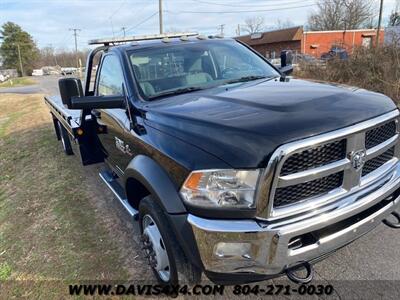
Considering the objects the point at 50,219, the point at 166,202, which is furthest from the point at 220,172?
the point at 50,219

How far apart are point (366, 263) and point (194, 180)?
180cm

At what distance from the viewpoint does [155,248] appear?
8.85 feet

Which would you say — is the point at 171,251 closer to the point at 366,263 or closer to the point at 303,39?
the point at 366,263

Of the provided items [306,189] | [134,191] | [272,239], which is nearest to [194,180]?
[272,239]

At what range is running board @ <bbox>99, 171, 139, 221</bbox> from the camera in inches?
122

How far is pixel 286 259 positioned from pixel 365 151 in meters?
0.87

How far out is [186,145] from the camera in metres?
2.25

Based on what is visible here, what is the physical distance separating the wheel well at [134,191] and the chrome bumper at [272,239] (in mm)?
1014

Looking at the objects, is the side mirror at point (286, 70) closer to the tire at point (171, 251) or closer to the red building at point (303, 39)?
the tire at point (171, 251)

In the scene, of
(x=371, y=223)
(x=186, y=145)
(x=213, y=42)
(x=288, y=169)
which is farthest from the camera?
(x=213, y=42)

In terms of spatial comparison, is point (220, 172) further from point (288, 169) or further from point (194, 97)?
point (194, 97)

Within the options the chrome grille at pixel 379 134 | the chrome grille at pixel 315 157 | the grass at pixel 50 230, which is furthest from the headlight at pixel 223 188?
the grass at pixel 50 230

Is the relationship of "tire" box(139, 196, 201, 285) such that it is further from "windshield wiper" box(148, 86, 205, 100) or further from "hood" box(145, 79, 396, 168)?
"windshield wiper" box(148, 86, 205, 100)

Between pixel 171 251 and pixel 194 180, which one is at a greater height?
pixel 194 180
